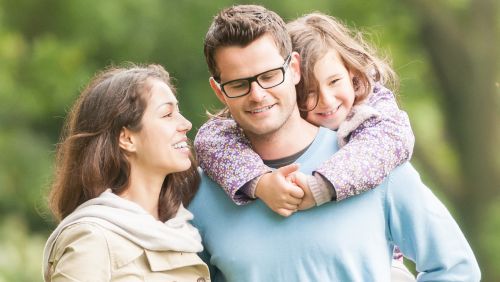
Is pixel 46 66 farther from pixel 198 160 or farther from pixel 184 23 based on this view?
pixel 198 160

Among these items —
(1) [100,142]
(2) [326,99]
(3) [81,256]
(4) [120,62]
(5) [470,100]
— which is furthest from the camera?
(4) [120,62]

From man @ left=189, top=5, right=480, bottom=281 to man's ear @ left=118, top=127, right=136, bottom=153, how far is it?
30cm

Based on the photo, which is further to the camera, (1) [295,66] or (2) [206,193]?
(2) [206,193]

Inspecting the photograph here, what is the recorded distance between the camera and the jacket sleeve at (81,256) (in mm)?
3119

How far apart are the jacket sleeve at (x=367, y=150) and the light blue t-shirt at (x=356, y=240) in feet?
0.21

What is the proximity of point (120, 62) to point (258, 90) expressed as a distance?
7.77 metres

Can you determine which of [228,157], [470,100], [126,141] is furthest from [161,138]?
[470,100]

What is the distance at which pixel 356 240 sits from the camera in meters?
3.34

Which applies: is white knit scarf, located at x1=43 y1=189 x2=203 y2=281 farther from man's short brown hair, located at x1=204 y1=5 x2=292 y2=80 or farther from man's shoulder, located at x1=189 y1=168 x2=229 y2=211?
man's short brown hair, located at x1=204 y1=5 x2=292 y2=80

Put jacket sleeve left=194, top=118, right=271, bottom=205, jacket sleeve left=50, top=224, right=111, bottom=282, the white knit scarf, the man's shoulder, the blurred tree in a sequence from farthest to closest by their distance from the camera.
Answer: the blurred tree
the man's shoulder
jacket sleeve left=194, top=118, right=271, bottom=205
the white knit scarf
jacket sleeve left=50, top=224, right=111, bottom=282

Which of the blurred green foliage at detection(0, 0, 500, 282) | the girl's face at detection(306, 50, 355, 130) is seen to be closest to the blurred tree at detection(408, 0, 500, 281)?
the blurred green foliage at detection(0, 0, 500, 282)

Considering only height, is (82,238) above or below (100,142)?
below

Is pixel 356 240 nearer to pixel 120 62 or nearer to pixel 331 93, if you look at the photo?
pixel 331 93

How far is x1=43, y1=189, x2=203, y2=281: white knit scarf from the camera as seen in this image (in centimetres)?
326
